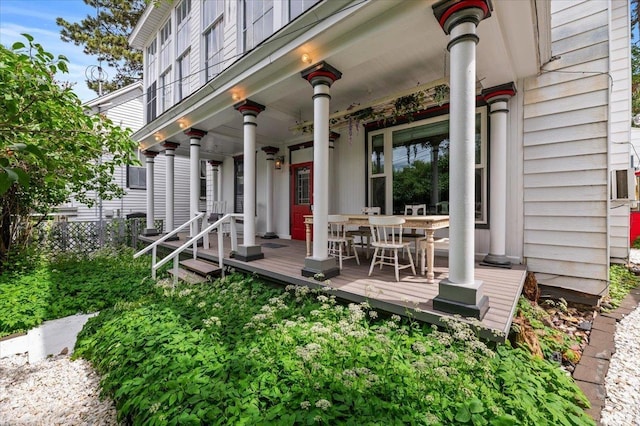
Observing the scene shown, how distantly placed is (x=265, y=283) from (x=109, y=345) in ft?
6.30

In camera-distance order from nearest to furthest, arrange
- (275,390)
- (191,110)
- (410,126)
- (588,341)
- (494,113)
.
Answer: (275,390) → (588,341) → (494,113) → (410,126) → (191,110)

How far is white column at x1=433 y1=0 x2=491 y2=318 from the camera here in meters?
2.49

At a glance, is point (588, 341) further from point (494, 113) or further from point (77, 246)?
point (77, 246)

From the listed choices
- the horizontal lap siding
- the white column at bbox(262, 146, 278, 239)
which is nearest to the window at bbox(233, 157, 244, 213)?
the white column at bbox(262, 146, 278, 239)

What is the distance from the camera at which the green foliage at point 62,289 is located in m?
3.74

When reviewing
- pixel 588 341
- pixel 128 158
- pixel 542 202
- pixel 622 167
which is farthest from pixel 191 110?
pixel 622 167

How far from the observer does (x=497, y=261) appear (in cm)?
413

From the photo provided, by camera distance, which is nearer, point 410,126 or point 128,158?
point 128,158

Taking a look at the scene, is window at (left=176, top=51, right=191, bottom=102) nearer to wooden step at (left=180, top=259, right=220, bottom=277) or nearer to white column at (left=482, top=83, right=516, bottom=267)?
wooden step at (left=180, top=259, right=220, bottom=277)

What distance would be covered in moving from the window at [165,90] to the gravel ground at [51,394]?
7.41 meters

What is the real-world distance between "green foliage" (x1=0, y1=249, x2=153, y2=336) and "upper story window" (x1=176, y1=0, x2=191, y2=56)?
612 centimetres

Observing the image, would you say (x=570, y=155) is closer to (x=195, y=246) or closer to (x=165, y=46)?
(x=195, y=246)

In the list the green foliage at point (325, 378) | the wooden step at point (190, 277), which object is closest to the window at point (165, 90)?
the wooden step at point (190, 277)

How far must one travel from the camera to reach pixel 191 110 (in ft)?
18.6
